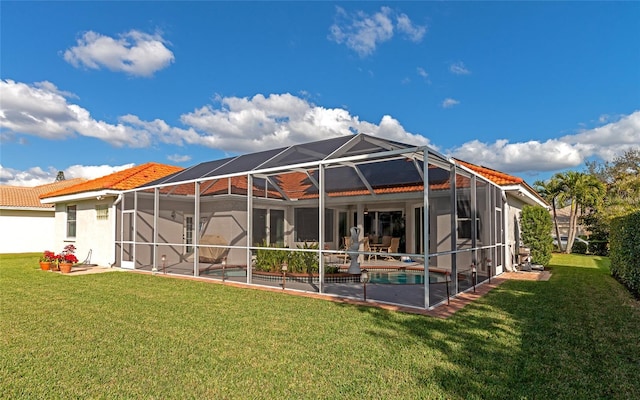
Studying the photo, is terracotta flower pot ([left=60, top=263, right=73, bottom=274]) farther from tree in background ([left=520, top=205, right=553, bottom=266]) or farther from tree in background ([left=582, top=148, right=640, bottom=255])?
tree in background ([left=582, top=148, right=640, bottom=255])

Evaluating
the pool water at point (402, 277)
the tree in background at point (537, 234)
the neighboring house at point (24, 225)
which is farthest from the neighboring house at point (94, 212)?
the tree in background at point (537, 234)

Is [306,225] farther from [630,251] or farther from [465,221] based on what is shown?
[630,251]

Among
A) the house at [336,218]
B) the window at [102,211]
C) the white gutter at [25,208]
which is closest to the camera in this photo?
the house at [336,218]

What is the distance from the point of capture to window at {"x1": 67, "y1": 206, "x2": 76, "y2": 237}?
17.2 meters

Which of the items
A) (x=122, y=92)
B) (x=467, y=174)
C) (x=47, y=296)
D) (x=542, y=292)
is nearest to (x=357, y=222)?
(x=467, y=174)

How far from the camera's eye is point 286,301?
7793mm

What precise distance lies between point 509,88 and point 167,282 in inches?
727

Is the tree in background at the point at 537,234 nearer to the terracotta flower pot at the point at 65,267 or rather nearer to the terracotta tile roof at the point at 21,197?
the terracotta flower pot at the point at 65,267

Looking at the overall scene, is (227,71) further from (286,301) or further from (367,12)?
(286,301)

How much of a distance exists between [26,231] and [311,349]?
88.1 feet

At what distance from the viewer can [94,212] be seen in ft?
51.8

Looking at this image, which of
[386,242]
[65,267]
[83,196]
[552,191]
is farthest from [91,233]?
[552,191]

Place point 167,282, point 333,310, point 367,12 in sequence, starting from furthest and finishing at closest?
1. point 367,12
2. point 167,282
3. point 333,310

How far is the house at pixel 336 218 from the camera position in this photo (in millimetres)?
8945
